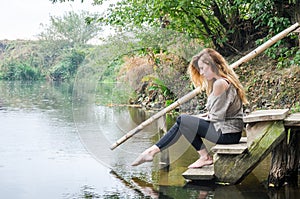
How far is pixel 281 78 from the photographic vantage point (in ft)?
30.3

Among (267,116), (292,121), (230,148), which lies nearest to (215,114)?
(230,148)

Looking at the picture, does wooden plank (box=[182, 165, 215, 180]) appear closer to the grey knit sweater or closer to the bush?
the grey knit sweater

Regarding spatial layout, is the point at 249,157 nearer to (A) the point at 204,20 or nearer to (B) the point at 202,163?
(B) the point at 202,163

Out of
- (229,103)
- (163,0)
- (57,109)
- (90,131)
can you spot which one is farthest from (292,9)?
(57,109)

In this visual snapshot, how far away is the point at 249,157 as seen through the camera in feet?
15.5

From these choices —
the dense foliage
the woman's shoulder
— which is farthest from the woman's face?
the dense foliage

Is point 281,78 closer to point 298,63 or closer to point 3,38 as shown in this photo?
point 298,63

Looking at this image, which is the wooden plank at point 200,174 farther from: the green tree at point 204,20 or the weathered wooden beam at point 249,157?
the green tree at point 204,20

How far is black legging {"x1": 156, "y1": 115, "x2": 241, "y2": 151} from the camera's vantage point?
16.4ft

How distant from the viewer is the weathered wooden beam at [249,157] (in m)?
4.67

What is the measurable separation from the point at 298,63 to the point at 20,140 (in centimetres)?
497

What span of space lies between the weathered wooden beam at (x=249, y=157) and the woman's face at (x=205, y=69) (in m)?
0.72

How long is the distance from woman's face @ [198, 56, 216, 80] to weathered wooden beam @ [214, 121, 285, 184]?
715 mm

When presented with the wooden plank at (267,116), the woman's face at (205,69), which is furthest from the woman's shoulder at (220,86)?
the wooden plank at (267,116)
